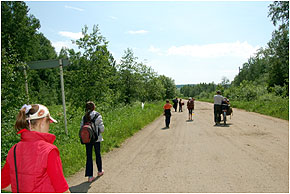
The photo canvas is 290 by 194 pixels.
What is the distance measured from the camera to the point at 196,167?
615 centimetres

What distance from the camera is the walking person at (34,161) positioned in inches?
87.7

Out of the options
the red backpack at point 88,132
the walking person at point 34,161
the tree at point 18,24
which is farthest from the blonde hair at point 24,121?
the tree at point 18,24

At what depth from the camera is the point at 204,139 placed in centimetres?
1004

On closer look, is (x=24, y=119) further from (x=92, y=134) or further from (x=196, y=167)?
(x=196, y=167)

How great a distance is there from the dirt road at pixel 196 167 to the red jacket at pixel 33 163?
279 cm

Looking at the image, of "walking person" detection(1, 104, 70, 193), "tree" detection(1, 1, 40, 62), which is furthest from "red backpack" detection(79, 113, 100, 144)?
"tree" detection(1, 1, 40, 62)

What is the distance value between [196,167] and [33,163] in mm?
4735

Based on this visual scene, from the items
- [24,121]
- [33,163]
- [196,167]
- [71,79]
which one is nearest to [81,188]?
[196,167]

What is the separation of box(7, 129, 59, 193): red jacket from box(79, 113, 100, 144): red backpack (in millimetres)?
3125

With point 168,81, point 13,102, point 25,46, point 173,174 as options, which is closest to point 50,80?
point 168,81

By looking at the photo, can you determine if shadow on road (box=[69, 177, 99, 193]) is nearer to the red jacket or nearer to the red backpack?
the red backpack

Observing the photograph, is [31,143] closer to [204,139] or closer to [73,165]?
[73,165]

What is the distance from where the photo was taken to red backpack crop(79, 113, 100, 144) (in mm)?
5434

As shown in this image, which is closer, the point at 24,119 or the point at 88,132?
the point at 24,119
